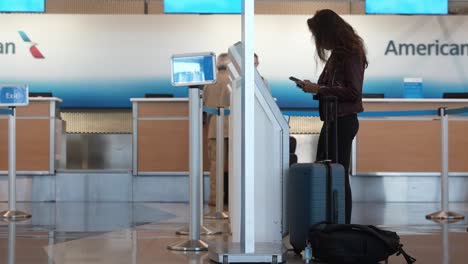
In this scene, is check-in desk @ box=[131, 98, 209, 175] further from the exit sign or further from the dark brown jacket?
the dark brown jacket

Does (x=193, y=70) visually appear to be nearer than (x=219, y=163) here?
Yes

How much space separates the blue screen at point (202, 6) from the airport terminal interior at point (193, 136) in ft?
3.09

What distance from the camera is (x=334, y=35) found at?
4.71 m

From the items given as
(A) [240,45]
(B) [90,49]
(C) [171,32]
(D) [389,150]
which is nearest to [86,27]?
(B) [90,49]

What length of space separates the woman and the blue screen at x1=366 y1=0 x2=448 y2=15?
571 centimetres

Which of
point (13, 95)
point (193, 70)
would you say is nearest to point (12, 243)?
point (193, 70)

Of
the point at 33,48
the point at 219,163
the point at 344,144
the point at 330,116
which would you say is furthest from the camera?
the point at 33,48

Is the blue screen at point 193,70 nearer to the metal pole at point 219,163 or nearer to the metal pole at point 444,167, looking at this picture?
the metal pole at point 219,163

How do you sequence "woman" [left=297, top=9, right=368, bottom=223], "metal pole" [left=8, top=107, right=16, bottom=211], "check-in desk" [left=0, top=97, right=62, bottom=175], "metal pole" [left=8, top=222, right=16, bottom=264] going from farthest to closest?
"check-in desk" [left=0, top=97, right=62, bottom=175] → "metal pole" [left=8, top=107, right=16, bottom=211] → "woman" [left=297, top=9, right=368, bottom=223] → "metal pole" [left=8, top=222, right=16, bottom=264]

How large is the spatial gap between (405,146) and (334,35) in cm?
452

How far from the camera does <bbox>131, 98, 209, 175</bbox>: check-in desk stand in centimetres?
902

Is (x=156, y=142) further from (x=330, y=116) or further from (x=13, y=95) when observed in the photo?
(x=330, y=116)

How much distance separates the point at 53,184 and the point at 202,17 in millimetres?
3500

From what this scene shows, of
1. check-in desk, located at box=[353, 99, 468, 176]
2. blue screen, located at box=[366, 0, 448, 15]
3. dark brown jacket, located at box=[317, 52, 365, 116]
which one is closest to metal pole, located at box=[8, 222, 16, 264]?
dark brown jacket, located at box=[317, 52, 365, 116]
